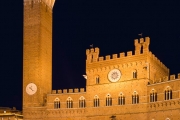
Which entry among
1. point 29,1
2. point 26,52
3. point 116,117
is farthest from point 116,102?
point 29,1

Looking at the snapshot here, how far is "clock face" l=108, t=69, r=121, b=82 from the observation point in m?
49.1

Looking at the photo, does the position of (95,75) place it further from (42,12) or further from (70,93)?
(42,12)

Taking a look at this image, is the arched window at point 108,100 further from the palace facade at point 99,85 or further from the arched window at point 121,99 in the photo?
the arched window at point 121,99

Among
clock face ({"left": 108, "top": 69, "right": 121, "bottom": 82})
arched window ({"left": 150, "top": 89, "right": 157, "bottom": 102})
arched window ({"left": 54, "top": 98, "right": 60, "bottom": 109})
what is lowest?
arched window ({"left": 54, "top": 98, "right": 60, "bottom": 109})

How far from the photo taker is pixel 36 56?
54031mm

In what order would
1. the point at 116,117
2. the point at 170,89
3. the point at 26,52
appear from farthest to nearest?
the point at 26,52 → the point at 116,117 → the point at 170,89

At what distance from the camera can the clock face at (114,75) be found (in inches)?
1932

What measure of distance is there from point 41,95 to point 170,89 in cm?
1880

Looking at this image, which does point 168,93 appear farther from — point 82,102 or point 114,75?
point 82,102

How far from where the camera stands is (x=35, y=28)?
180 feet

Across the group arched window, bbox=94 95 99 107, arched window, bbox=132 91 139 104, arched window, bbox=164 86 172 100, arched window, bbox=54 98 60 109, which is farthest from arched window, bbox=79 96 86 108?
arched window, bbox=164 86 172 100

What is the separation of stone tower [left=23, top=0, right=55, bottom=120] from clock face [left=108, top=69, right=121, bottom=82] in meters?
10.2

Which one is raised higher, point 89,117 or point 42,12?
point 42,12

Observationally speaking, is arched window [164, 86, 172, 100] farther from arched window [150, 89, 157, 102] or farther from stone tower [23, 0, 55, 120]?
stone tower [23, 0, 55, 120]
